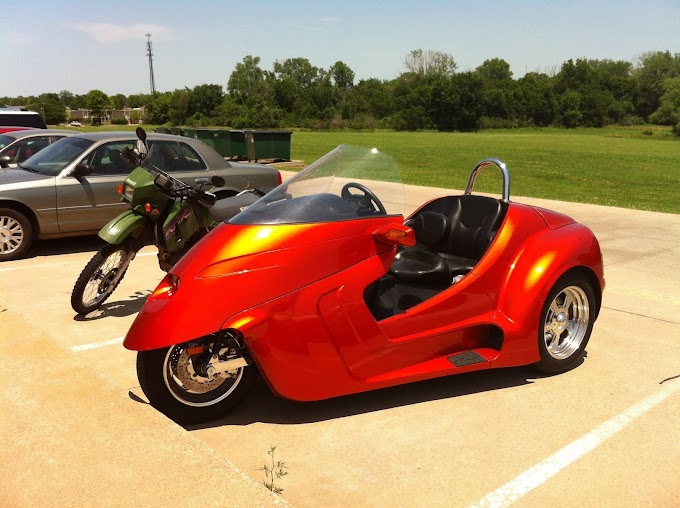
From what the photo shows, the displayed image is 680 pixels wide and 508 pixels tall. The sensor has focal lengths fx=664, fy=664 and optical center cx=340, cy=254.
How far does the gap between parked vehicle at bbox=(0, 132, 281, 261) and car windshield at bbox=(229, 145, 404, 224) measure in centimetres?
467

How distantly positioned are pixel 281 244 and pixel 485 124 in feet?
310

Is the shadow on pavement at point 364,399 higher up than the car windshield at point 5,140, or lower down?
lower down

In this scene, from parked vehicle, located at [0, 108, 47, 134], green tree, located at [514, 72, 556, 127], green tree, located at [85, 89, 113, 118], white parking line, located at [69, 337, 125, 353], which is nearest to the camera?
white parking line, located at [69, 337, 125, 353]

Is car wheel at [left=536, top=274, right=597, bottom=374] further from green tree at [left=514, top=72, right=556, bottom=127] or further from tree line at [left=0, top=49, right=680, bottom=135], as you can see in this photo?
green tree at [left=514, top=72, right=556, bottom=127]

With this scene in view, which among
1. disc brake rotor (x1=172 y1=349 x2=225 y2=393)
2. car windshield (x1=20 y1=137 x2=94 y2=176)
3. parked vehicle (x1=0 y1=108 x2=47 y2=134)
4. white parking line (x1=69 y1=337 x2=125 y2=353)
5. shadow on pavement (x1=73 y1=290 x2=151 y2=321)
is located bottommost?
shadow on pavement (x1=73 y1=290 x2=151 y2=321)

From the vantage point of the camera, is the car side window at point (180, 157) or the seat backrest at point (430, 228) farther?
the car side window at point (180, 157)

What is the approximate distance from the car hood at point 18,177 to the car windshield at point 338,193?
17.6ft

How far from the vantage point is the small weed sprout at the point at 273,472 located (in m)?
3.05

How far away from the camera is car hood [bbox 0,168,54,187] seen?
8.00 metres

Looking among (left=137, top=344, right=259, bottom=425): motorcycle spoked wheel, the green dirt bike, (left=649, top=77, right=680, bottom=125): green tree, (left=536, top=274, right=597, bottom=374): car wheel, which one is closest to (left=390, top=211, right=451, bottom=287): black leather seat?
(left=536, top=274, right=597, bottom=374): car wheel

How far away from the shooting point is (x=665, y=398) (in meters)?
4.12

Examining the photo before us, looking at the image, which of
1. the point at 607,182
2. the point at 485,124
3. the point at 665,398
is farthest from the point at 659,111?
the point at 665,398

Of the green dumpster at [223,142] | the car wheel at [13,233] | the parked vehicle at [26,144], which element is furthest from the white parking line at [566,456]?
the green dumpster at [223,142]

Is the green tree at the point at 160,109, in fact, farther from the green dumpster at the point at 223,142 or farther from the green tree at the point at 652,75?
the green dumpster at the point at 223,142
